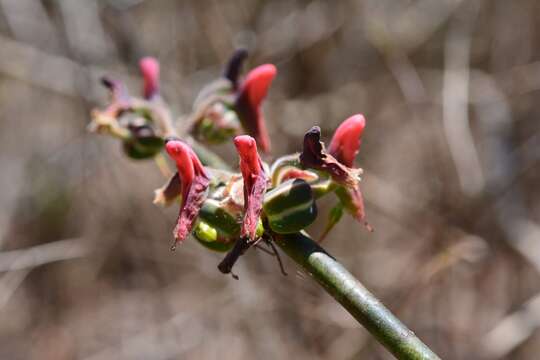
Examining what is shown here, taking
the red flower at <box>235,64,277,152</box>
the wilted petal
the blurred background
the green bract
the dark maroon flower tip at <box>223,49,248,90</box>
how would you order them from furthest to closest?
the blurred background, the dark maroon flower tip at <box>223,49,248,90</box>, the red flower at <box>235,64,277,152</box>, the wilted petal, the green bract

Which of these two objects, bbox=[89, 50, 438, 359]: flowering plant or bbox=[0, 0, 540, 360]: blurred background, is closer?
bbox=[89, 50, 438, 359]: flowering plant

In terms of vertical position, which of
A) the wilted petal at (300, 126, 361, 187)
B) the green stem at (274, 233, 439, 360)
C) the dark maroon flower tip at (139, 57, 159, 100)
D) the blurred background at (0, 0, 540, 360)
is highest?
the wilted petal at (300, 126, 361, 187)

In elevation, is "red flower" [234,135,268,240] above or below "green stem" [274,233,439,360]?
above

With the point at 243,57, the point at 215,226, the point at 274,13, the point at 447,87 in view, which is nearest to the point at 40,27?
the point at 274,13

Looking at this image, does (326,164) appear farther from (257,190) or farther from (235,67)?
(235,67)

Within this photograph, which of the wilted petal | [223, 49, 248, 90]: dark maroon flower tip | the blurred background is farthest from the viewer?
the blurred background

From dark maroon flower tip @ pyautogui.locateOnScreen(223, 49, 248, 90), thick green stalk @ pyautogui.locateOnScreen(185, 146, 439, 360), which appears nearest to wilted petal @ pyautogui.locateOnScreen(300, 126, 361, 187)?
thick green stalk @ pyautogui.locateOnScreen(185, 146, 439, 360)

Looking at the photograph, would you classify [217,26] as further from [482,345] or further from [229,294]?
[482,345]

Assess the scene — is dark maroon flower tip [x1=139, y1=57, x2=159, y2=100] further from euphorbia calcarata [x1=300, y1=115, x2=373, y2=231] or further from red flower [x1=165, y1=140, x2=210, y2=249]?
euphorbia calcarata [x1=300, y1=115, x2=373, y2=231]
